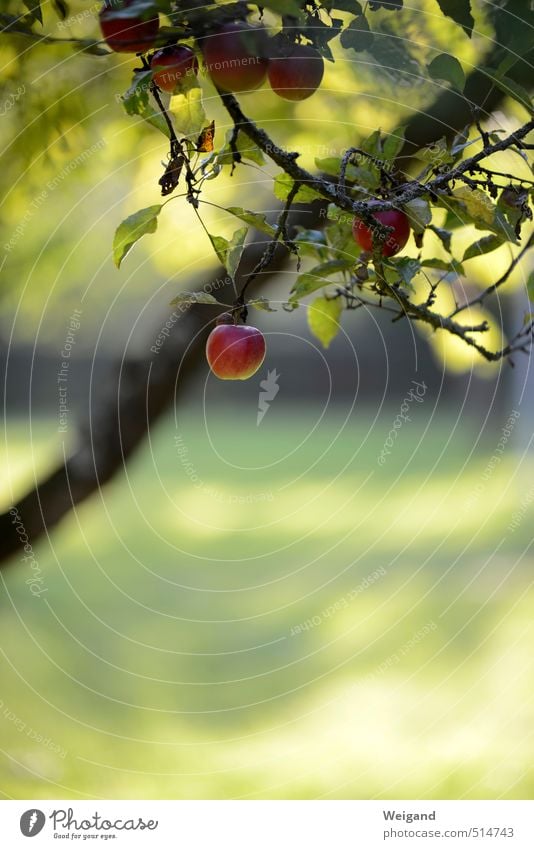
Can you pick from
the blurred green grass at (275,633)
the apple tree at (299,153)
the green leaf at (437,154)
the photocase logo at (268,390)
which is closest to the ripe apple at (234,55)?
the apple tree at (299,153)

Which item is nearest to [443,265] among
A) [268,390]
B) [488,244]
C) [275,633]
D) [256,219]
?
[488,244]

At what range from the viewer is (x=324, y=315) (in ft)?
1.84

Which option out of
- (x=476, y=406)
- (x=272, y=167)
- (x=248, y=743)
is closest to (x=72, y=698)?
(x=248, y=743)

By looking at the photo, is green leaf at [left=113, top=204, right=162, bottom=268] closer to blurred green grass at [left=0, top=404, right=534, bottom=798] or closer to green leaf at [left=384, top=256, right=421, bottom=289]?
green leaf at [left=384, top=256, right=421, bottom=289]

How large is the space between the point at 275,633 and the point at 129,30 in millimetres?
832

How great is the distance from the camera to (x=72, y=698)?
85cm

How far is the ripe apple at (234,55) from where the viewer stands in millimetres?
413

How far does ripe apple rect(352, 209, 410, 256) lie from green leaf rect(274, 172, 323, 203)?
0.09 feet

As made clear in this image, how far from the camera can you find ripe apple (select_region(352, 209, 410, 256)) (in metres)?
0.46
